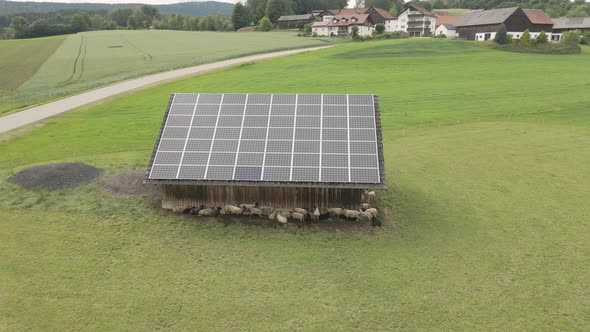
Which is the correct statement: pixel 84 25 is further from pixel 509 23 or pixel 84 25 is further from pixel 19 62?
pixel 509 23

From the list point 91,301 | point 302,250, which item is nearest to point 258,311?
point 302,250

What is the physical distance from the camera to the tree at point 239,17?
157500mm

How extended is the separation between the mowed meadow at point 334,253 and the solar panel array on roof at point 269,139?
7.74 feet

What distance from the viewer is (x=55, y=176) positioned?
21359mm

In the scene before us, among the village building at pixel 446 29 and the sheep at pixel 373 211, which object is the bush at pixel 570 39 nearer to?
the village building at pixel 446 29

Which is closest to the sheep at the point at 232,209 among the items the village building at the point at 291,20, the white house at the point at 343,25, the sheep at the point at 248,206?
the sheep at the point at 248,206

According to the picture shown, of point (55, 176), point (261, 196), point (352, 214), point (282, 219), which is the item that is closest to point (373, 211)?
point (352, 214)

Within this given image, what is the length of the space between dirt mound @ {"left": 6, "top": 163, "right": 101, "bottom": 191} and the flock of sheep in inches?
266

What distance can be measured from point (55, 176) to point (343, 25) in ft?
382

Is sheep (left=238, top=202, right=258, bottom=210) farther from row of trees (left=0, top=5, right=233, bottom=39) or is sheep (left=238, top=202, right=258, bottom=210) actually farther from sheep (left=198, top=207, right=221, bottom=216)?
row of trees (left=0, top=5, right=233, bottom=39)

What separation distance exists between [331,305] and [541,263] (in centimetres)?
849

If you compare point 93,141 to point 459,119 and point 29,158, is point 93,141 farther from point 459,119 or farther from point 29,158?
point 459,119

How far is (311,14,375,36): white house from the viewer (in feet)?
407

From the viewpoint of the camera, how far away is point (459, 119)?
114 ft
